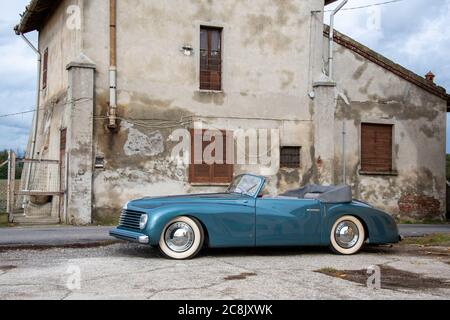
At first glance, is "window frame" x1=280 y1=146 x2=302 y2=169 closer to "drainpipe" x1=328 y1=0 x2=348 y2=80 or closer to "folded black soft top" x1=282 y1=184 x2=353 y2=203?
"drainpipe" x1=328 y1=0 x2=348 y2=80

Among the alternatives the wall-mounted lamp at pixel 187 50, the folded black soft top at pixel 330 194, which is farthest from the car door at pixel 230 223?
the wall-mounted lamp at pixel 187 50

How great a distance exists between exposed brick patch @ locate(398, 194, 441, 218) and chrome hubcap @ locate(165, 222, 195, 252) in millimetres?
12683

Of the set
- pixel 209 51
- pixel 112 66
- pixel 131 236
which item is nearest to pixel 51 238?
pixel 131 236

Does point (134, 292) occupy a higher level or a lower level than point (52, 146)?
lower

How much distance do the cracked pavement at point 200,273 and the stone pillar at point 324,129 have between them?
27.3ft

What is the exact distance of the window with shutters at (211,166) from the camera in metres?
16.9

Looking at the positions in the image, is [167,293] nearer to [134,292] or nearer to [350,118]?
[134,292]

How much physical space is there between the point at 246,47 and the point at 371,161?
5.38 meters

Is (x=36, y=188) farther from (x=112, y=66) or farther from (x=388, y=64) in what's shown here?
(x=388, y=64)

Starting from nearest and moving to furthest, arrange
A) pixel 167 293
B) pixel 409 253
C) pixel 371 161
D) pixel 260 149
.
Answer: pixel 167 293, pixel 409 253, pixel 260 149, pixel 371 161

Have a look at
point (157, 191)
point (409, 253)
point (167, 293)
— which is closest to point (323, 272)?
point (167, 293)

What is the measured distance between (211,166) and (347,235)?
838 centimetres

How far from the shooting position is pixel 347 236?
907 centimetres
